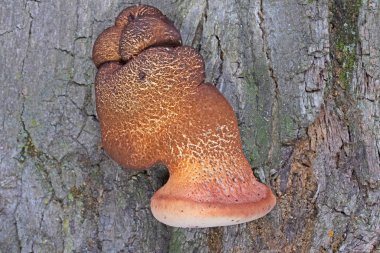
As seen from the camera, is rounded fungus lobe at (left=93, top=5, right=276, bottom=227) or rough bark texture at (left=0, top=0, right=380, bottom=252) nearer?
rounded fungus lobe at (left=93, top=5, right=276, bottom=227)

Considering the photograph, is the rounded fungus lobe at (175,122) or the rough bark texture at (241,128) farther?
the rough bark texture at (241,128)

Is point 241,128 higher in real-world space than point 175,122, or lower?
lower

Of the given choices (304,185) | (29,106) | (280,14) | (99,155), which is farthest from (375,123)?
(29,106)

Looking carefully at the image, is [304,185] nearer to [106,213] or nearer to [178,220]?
[178,220]

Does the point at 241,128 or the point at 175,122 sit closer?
the point at 175,122
